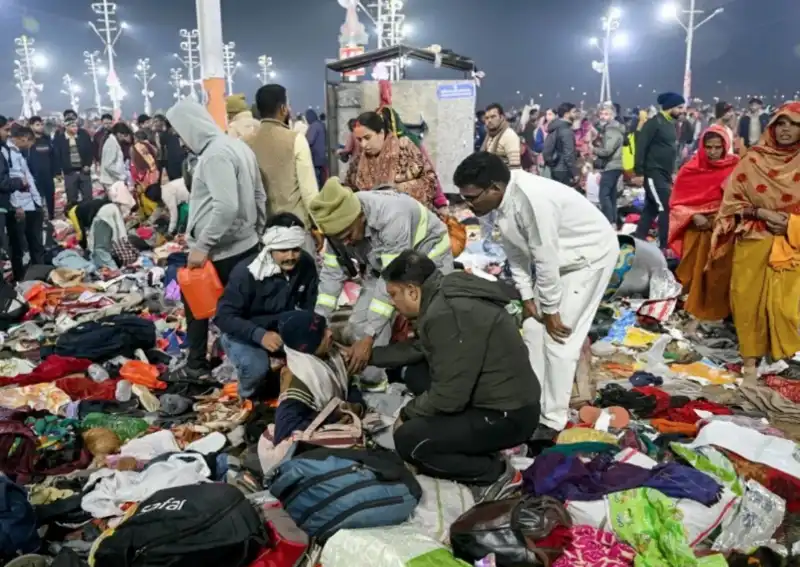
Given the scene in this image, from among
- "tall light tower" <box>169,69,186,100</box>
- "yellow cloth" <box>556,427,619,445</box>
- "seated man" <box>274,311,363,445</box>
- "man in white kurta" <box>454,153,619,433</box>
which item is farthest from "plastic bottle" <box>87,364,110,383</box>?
"tall light tower" <box>169,69,186,100</box>

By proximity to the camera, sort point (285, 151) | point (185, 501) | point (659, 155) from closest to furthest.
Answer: point (185, 501) → point (285, 151) → point (659, 155)

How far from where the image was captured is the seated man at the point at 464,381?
125 inches

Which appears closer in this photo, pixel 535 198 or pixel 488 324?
pixel 488 324

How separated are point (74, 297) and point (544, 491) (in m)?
5.67

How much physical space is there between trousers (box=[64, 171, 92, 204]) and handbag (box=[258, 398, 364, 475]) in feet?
34.0

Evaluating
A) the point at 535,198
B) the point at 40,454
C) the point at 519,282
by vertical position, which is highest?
the point at 535,198

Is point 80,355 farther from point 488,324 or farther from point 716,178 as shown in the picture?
point 716,178

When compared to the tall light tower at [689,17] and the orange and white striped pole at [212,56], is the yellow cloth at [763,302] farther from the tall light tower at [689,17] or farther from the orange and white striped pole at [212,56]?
the tall light tower at [689,17]

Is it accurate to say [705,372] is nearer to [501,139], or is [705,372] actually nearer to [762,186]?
[762,186]

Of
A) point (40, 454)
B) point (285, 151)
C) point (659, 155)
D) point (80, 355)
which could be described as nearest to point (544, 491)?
point (40, 454)

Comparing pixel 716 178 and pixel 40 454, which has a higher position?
pixel 716 178

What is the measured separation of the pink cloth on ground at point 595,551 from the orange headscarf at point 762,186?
284 centimetres

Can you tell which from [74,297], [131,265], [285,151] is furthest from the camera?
[131,265]

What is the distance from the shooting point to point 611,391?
4676 mm
